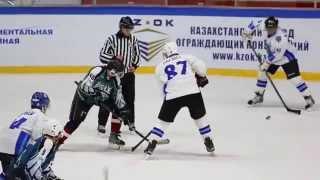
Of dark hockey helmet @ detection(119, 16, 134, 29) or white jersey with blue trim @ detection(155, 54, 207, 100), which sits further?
dark hockey helmet @ detection(119, 16, 134, 29)

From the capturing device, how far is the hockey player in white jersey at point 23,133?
520 cm

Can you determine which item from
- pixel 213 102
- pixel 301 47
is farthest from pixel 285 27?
pixel 213 102

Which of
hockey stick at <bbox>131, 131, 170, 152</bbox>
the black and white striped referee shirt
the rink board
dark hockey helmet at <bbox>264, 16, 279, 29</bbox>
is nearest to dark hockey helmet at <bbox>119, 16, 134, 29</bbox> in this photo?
the black and white striped referee shirt

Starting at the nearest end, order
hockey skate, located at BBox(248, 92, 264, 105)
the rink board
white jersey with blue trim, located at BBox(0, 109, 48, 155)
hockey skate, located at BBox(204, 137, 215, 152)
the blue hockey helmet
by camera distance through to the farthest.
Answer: white jersey with blue trim, located at BBox(0, 109, 48, 155) → the blue hockey helmet → hockey skate, located at BBox(204, 137, 215, 152) → hockey skate, located at BBox(248, 92, 264, 105) → the rink board

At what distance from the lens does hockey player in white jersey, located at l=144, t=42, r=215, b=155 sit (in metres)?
6.82

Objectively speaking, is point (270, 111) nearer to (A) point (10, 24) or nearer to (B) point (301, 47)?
(B) point (301, 47)

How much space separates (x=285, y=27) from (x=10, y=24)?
411 centimetres

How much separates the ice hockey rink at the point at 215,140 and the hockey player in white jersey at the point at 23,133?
0.60 meters

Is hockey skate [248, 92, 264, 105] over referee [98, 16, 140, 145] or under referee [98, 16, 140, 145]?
under

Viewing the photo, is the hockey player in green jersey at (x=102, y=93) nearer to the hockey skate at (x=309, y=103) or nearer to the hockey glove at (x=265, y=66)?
the hockey glove at (x=265, y=66)

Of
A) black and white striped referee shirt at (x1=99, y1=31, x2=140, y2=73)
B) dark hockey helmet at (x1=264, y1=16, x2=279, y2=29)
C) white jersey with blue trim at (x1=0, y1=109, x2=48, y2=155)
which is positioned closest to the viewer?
white jersey with blue trim at (x1=0, y1=109, x2=48, y2=155)

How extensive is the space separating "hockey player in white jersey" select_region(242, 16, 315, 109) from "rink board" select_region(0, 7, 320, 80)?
184 cm

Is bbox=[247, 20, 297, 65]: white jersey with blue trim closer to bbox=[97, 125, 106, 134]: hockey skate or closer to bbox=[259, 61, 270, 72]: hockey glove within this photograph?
bbox=[259, 61, 270, 72]: hockey glove

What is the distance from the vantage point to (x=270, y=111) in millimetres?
9281
